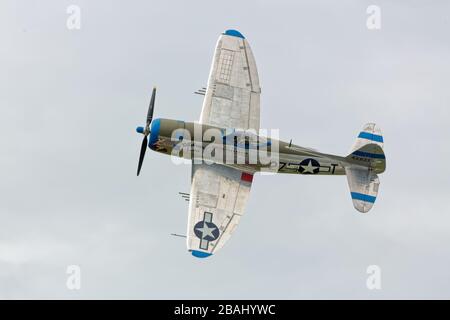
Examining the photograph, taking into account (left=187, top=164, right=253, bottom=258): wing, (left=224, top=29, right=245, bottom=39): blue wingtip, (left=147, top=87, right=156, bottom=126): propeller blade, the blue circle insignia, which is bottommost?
(left=187, top=164, right=253, bottom=258): wing

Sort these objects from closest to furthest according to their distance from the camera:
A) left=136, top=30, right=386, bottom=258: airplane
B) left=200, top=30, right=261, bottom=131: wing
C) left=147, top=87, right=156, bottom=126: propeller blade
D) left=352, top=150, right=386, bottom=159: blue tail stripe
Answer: left=136, top=30, right=386, bottom=258: airplane
left=147, top=87, right=156, bottom=126: propeller blade
left=352, top=150, right=386, bottom=159: blue tail stripe
left=200, top=30, right=261, bottom=131: wing

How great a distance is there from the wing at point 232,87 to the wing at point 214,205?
94.9 inches

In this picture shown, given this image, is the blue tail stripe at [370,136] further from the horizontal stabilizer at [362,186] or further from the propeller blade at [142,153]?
the propeller blade at [142,153]

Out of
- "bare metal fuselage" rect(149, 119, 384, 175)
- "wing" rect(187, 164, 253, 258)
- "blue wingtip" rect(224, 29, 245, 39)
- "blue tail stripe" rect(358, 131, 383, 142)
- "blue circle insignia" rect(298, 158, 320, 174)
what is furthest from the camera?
"blue wingtip" rect(224, 29, 245, 39)

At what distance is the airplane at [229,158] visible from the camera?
4925cm

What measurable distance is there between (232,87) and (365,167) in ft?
23.6

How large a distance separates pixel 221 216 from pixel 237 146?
3265 mm

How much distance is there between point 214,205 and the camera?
4950 cm

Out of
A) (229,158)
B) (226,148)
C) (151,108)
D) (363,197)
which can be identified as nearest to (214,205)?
(229,158)

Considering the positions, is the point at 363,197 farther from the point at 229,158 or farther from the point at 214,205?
the point at 214,205

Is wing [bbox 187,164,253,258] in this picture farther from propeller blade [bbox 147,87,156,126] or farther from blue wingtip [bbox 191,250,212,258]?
propeller blade [bbox 147,87,156,126]

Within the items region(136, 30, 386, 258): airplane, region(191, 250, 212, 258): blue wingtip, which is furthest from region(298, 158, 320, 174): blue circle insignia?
region(191, 250, 212, 258): blue wingtip

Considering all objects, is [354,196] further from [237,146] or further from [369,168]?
[237,146]

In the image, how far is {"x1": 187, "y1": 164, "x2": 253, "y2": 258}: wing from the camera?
48.5 m
